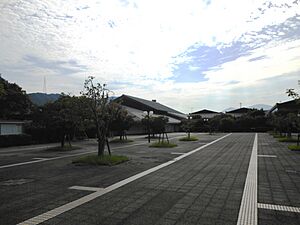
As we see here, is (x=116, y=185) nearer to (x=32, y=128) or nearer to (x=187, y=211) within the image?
(x=187, y=211)

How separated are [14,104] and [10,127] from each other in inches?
336

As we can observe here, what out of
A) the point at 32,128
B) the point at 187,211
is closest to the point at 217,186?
the point at 187,211

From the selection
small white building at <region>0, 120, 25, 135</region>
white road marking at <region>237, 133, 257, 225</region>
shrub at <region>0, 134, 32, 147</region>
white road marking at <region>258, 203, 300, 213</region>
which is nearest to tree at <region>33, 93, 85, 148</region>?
shrub at <region>0, 134, 32, 147</region>

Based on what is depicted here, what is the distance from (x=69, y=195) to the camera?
566 centimetres

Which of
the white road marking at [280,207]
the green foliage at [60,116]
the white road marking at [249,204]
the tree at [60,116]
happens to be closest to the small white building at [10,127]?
the green foliage at [60,116]

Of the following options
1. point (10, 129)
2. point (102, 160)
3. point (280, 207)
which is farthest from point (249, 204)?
point (10, 129)

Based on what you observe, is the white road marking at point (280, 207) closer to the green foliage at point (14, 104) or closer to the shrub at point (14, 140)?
the shrub at point (14, 140)

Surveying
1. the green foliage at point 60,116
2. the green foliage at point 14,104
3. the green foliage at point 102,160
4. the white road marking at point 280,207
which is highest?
the green foliage at point 14,104

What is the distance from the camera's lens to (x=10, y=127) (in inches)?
832

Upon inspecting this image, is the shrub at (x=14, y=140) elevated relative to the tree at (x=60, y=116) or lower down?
lower down

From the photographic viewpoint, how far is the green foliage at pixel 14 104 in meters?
27.9

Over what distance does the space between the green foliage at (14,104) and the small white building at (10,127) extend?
5793mm

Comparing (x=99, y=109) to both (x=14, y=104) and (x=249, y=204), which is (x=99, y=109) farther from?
(x=14, y=104)

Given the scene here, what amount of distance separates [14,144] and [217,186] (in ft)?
59.1
